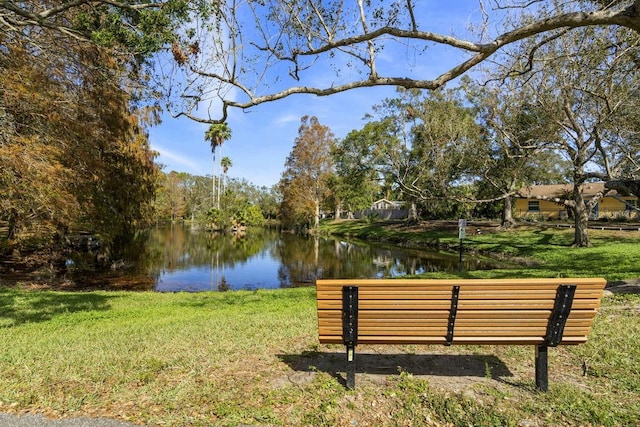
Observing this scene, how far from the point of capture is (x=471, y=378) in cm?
360

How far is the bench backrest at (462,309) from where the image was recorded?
3160 mm

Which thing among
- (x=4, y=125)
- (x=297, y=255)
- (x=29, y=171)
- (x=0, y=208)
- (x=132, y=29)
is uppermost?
(x=132, y=29)

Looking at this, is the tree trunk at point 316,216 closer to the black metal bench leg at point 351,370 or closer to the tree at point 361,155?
the tree at point 361,155

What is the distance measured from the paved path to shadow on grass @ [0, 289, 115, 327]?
467cm

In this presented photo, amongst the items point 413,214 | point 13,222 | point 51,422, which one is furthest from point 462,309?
point 413,214

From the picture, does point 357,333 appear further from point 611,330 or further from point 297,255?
point 297,255

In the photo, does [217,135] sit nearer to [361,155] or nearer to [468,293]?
[361,155]

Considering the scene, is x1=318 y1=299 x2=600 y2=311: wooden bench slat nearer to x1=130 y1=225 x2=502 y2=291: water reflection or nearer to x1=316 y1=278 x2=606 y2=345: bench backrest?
x1=316 y1=278 x2=606 y2=345: bench backrest

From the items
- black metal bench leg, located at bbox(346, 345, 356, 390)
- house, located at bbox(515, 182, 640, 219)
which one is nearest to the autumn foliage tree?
black metal bench leg, located at bbox(346, 345, 356, 390)

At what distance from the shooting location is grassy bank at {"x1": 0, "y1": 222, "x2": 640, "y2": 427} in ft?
9.83

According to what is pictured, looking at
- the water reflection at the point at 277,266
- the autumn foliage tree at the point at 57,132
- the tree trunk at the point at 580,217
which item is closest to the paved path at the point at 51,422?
the autumn foliage tree at the point at 57,132

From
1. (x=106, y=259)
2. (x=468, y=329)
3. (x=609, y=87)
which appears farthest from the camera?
(x=106, y=259)

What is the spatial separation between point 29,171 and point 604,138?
64.1 feet

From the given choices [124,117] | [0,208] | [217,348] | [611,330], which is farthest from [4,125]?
[611,330]
